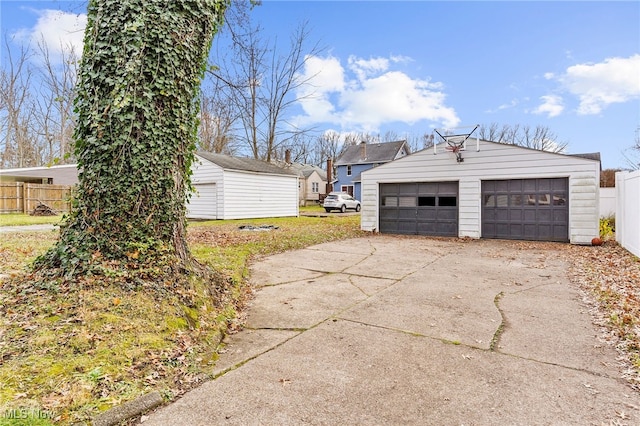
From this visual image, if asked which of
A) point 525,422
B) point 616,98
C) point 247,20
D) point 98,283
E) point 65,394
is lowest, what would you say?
point 525,422

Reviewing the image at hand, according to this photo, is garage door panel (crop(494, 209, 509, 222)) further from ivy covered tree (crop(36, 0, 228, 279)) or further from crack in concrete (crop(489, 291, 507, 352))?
ivy covered tree (crop(36, 0, 228, 279))

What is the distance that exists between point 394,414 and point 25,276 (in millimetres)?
3690

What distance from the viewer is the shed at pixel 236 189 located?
16.2 m

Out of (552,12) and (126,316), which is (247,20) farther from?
(552,12)

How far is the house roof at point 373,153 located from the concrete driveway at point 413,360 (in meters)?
27.6

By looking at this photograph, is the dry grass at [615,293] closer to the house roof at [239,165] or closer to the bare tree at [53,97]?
the house roof at [239,165]

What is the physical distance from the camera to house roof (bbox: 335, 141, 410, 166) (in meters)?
32.2

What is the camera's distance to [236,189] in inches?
657

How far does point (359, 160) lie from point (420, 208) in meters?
21.6

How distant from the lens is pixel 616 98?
57.4 ft

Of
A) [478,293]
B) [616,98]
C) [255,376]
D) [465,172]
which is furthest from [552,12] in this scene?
[255,376]

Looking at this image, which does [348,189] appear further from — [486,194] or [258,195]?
[486,194]

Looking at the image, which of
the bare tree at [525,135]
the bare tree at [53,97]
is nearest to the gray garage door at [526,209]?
the bare tree at [53,97]

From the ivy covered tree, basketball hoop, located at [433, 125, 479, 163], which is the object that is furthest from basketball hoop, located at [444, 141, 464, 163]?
the ivy covered tree
